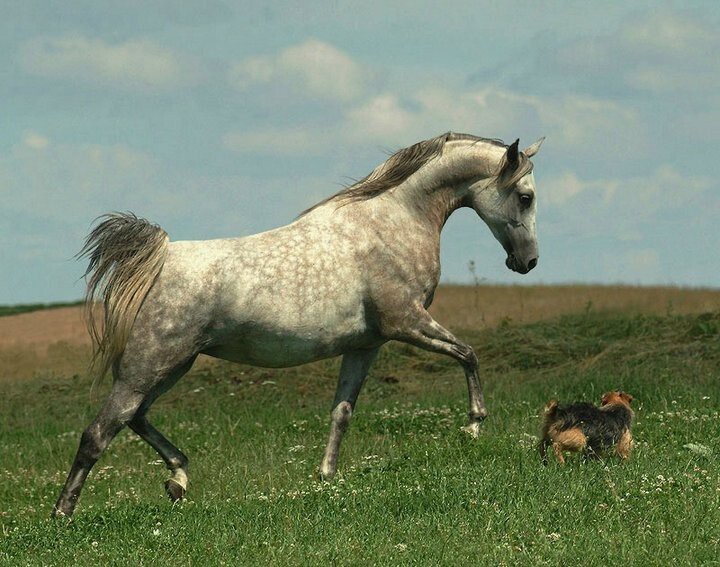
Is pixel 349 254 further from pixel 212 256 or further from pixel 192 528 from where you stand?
pixel 192 528

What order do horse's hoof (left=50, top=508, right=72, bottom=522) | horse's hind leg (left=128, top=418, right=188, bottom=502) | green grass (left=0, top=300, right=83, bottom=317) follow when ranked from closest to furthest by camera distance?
1. horse's hoof (left=50, top=508, right=72, bottom=522)
2. horse's hind leg (left=128, top=418, right=188, bottom=502)
3. green grass (left=0, top=300, right=83, bottom=317)

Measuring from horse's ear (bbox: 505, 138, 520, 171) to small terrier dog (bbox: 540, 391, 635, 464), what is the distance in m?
2.64

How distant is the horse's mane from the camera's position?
1228 centimetres

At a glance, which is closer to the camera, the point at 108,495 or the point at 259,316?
the point at 259,316

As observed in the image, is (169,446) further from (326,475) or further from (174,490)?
(326,475)

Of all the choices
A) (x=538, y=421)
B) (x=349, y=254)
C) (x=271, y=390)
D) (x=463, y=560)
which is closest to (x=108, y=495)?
(x=349, y=254)

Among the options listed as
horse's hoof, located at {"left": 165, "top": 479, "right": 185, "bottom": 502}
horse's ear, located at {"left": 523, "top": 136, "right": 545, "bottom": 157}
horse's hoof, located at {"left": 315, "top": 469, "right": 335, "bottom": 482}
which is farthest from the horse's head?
horse's hoof, located at {"left": 165, "top": 479, "right": 185, "bottom": 502}

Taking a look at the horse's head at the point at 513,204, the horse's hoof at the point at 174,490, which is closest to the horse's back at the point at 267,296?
the horse's hoof at the point at 174,490

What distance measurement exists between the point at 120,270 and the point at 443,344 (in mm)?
3475

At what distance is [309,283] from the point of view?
37.5 feet

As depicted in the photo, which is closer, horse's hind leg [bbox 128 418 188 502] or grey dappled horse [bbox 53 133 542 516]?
grey dappled horse [bbox 53 133 542 516]

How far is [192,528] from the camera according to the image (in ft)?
30.0

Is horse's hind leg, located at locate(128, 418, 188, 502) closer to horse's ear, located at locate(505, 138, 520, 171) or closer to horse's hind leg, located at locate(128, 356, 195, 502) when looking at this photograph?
horse's hind leg, located at locate(128, 356, 195, 502)

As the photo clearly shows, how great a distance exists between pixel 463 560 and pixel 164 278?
15.4ft
